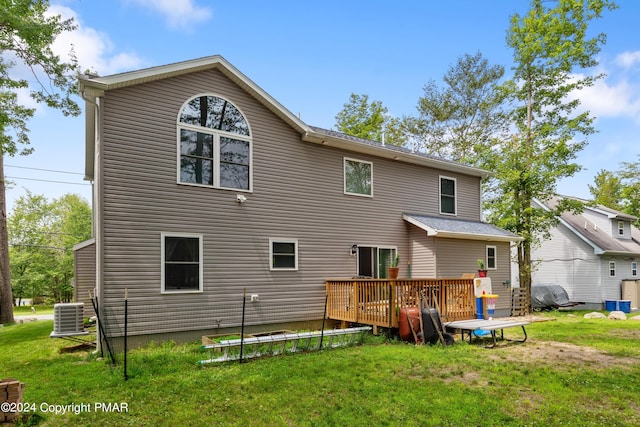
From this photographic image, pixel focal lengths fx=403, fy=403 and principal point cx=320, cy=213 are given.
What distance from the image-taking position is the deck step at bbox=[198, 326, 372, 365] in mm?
7504

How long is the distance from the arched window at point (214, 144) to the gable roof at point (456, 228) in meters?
5.77

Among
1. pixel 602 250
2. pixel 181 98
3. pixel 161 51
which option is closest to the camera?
pixel 181 98

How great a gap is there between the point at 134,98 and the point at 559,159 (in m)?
18.1

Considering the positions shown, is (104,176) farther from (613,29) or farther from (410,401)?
(613,29)

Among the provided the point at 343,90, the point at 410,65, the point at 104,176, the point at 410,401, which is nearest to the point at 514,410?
the point at 410,401

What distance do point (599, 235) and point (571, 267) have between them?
2.66 m

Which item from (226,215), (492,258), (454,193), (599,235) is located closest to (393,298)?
(226,215)

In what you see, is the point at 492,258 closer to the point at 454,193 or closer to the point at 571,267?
the point at 454,193

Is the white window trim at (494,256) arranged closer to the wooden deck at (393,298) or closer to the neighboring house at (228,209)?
the neighboring house at (228,209)

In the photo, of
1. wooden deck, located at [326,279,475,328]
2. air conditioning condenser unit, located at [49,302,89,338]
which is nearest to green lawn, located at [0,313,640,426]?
air conditioning condenser unit, located at [49,302,89,338]

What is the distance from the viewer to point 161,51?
12562mm

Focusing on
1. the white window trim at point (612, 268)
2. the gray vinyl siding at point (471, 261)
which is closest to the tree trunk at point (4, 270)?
the gray vinyl siding at point (471, 261)

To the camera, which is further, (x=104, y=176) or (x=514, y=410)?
(x=104, y=176)

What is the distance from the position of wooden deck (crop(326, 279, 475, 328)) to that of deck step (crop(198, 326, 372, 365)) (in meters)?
0.52
